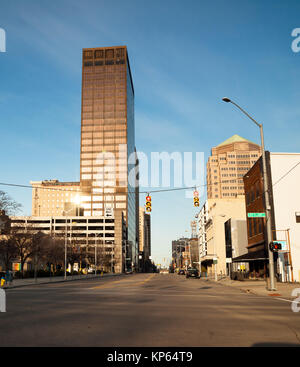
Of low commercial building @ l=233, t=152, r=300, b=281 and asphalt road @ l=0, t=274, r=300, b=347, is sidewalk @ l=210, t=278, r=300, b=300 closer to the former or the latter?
low commercial building @ l=233, t=152, r=300, b=281

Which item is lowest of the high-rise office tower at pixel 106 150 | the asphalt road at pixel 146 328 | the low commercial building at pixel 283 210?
the asphalt road at pixel 146 328

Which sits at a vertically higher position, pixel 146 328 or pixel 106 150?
pixel 106 150

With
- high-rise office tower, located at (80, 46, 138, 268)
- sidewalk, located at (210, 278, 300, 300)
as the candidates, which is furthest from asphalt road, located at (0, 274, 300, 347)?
high-rise office tower, located at (80, 46, 138, 268)

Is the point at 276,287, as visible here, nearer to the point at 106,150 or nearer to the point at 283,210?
the point at 283,210

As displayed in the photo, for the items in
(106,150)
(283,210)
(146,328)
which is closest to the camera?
(146,328)

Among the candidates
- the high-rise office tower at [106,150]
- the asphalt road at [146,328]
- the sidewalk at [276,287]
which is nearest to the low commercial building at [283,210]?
the sidewalk at [276,287]

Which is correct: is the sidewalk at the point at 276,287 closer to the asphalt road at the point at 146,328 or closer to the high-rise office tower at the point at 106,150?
the asphalt road at the point at 146,328

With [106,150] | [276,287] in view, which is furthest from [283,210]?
[106,150]

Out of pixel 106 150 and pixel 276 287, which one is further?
pixel 106 150

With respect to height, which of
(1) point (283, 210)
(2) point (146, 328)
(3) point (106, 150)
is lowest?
(2) point (146, 328)

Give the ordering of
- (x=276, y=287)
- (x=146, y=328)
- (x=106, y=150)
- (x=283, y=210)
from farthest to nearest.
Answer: (x=106, y=150) < (x=283, y=210) < (x=276, y=287) < (x=146, y=328)

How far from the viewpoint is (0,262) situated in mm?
79562

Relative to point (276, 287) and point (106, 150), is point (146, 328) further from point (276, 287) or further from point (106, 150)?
point (106, 150)
